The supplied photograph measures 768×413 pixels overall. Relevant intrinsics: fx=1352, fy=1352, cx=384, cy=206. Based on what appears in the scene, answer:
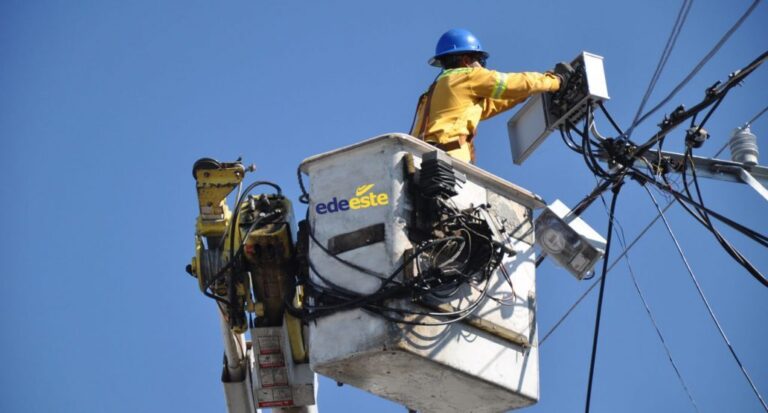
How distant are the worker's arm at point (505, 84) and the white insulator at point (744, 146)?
156 cm

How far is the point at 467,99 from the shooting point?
1100 centimetres

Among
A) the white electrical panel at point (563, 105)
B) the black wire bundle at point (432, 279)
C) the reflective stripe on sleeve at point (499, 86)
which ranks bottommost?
the black wire bundle at point (432, 279)

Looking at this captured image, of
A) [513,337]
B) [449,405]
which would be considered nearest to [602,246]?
[513,337]

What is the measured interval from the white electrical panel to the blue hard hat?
2.30 feet

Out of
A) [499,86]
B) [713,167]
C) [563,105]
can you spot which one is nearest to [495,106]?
[499,86]

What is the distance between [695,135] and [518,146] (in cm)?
175

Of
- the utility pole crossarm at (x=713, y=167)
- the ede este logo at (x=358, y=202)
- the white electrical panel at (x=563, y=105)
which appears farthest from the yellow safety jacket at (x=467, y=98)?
the ede este logo at (x=358, y=202)

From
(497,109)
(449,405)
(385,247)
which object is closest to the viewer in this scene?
(385,247)

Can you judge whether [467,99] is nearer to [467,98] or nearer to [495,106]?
[467,98]

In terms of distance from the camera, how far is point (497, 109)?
11289 millimetres

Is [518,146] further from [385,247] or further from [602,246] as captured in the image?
[385,247]

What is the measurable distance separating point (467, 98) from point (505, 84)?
332 mm

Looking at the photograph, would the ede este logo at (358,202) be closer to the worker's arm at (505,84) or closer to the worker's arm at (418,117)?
the worker's arm at (418,117)

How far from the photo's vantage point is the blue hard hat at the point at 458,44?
1180cm
